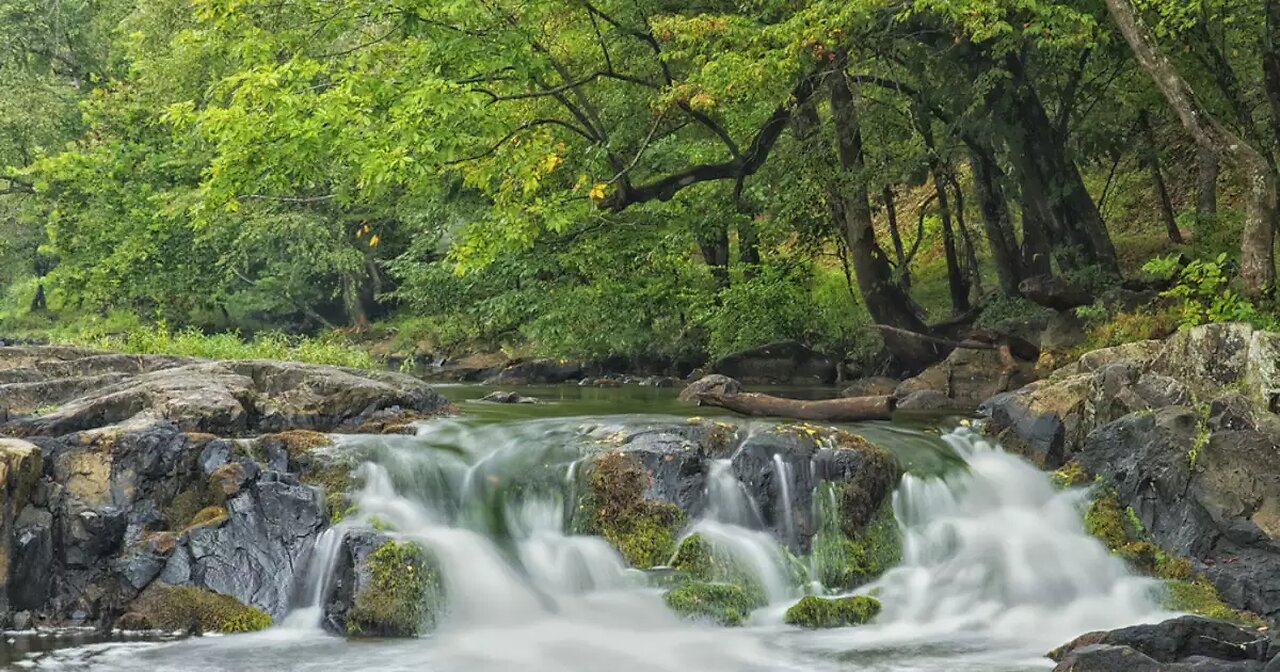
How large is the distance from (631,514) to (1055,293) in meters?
9.31

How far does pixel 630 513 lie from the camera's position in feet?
33.7

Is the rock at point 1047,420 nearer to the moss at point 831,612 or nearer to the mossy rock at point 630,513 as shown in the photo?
the moss at point 831,612

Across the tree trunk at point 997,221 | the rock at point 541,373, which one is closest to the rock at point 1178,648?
the tree trunk at point 997,221

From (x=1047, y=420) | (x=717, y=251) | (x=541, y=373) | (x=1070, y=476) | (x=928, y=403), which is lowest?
(x=1070, y=476)

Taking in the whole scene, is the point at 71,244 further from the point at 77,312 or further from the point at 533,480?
the point at 533,480

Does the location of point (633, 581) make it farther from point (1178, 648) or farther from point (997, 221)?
point (997, 221)

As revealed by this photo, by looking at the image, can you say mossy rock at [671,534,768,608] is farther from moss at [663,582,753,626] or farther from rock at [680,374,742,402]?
rock at [680,374,742,402]

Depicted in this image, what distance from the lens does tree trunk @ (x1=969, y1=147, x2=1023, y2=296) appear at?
63.8 ft

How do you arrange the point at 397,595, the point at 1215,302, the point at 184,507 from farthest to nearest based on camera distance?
the point at 1215,302
the point at 184,507
the point at 397,595

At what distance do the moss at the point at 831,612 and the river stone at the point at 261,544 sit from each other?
4.22 metres

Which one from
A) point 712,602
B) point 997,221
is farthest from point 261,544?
point 997,221

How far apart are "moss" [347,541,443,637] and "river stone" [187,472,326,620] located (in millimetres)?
709

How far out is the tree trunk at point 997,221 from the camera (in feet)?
63.8

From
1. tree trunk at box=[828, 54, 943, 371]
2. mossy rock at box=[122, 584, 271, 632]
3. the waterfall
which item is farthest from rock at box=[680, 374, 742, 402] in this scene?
mossy rock at box=[122, 584, 271, 632]
